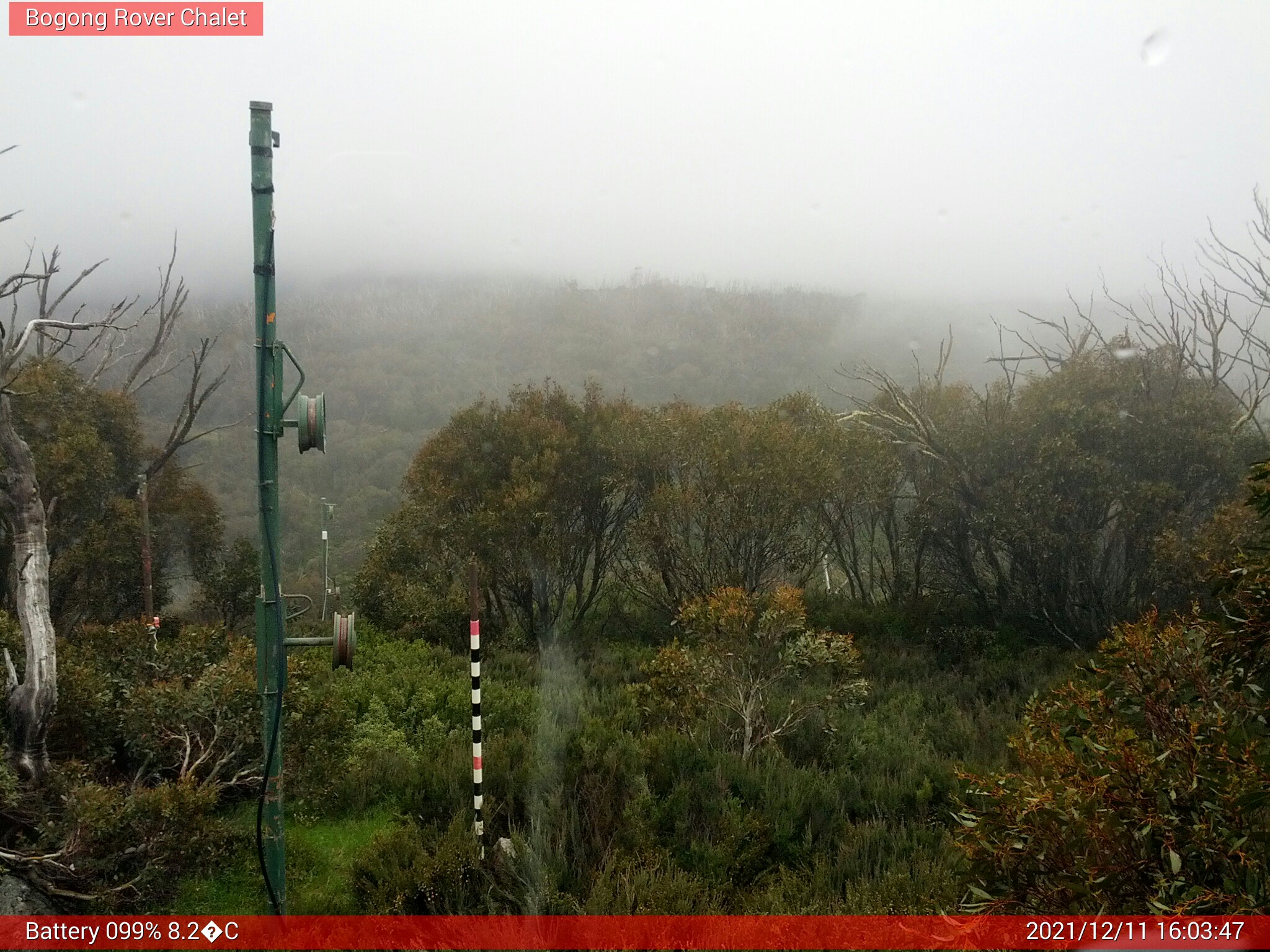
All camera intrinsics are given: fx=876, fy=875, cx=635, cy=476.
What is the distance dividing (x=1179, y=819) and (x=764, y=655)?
577 cm

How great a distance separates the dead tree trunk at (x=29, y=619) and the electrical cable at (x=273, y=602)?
252cm

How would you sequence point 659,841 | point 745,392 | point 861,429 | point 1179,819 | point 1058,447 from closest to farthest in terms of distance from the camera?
point 1179,819 < point 659,841 < point 1058,447 < point 861,429 < point 745,392

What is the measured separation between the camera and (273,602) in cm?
453

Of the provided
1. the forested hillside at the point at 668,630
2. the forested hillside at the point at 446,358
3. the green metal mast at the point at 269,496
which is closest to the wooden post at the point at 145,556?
the forested hillside at the point at 668,630

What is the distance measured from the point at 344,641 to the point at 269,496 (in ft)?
2.77

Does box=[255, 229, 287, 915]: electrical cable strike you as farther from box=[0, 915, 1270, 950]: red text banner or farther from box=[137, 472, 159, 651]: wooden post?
box=[137, 472, 159, 651]: wooden post

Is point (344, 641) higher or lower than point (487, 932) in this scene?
higher

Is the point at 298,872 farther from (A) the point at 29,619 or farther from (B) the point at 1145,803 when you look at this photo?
(B) the point at 1145,803

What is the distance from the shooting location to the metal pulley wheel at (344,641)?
4523 millimetres

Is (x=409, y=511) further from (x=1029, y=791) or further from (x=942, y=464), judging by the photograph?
(x=1029, y=791)

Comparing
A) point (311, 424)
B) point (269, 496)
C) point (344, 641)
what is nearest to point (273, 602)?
point (344, 641)

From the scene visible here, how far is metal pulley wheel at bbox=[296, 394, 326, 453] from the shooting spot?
4418mm

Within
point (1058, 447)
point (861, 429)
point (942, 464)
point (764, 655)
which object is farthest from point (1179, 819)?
point (861, 429)

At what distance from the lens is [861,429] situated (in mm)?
15883
